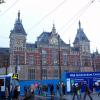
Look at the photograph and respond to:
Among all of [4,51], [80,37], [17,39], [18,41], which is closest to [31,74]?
[18,41]

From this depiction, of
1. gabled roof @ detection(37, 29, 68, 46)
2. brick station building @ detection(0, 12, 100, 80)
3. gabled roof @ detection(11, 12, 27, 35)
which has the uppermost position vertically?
gabled roof @ detection(11, 12, 27, 35)

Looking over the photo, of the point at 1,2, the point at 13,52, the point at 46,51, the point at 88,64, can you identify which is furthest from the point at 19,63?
the point at 1,2

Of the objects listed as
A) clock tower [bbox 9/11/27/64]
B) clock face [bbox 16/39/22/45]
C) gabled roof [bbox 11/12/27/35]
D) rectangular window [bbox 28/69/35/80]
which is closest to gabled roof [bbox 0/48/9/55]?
clock face [bbox 16/39/22/45]

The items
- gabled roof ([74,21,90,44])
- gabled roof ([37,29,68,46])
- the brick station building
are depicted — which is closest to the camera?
the brick station building

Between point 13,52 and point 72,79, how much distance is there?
34.5m

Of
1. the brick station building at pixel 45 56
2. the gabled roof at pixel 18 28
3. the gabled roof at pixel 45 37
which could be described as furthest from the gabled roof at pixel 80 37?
the gabled roof at pixel 18 28

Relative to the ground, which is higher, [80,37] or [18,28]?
[18,28]

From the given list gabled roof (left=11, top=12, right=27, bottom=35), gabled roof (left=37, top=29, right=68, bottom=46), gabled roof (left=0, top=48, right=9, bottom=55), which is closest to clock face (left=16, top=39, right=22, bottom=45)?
gabled roof (left=11, top=12, right=27, bottom=35)

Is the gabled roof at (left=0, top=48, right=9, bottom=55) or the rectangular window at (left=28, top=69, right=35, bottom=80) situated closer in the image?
the rectangular window at (left=28, top=69, right=35, bottom=80)

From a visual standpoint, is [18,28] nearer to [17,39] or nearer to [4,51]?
[17,39]

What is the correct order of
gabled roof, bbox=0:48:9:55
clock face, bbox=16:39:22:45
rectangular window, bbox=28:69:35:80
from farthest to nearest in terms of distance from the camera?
gabled roof, bbox=0:48:9:55 → clock face, bbox=16:39:22:45 → rectangular window, bbox=28:69:35:80

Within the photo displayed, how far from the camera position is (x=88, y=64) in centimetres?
7462

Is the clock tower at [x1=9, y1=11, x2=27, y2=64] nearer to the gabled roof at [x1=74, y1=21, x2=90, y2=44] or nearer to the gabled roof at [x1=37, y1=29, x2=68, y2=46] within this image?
the gabled roof at [x1=37, y1=29, x2=68, y2=46]

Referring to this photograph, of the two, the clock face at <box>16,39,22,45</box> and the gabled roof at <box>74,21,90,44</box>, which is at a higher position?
the gabled roof at <box>74,21,90,44</box>
